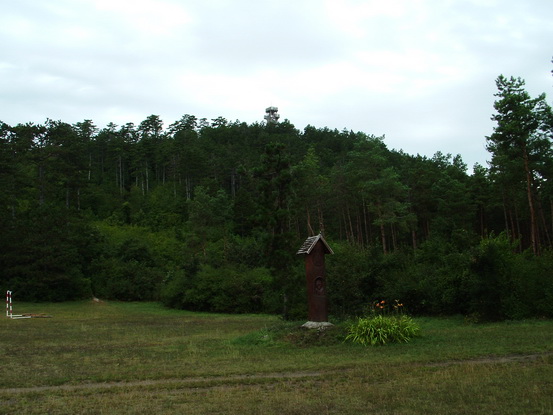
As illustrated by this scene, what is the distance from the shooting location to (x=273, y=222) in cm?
2417

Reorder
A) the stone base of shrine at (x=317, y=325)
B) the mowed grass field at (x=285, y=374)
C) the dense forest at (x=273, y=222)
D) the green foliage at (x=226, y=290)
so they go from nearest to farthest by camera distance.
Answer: the mowed grass field at (x=285, y=374) < the stone base of shrine at (x=317, y=325) < the dense forest at (x=273, y=222) < the green foliage at (x=226, y=290)

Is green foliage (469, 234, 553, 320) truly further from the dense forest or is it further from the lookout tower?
the lookout tower

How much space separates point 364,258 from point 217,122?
4071 inches

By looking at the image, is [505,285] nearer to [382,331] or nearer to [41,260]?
[382,331]

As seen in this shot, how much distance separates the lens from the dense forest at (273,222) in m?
22.5

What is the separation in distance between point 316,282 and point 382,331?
3.09 m

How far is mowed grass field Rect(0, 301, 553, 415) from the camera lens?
7547mm

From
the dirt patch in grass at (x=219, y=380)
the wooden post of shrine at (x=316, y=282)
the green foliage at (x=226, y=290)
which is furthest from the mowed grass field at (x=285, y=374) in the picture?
the green foliage at (x=226, y=290)

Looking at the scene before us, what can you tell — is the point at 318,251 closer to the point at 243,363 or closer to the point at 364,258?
the point at 243,363

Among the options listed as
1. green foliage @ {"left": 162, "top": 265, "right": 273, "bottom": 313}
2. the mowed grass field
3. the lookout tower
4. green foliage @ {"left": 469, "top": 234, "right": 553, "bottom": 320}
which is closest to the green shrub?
the mowed grass field

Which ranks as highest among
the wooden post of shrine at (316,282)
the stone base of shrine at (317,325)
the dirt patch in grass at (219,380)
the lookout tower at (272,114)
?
the lookout tower at (272,114)

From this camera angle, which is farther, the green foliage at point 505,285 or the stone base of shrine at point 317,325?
the green foliage at point 505,285

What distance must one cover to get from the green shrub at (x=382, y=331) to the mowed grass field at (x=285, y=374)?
359mm

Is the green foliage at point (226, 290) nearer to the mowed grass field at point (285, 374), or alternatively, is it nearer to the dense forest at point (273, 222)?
the dense forest at point (273, 222)
